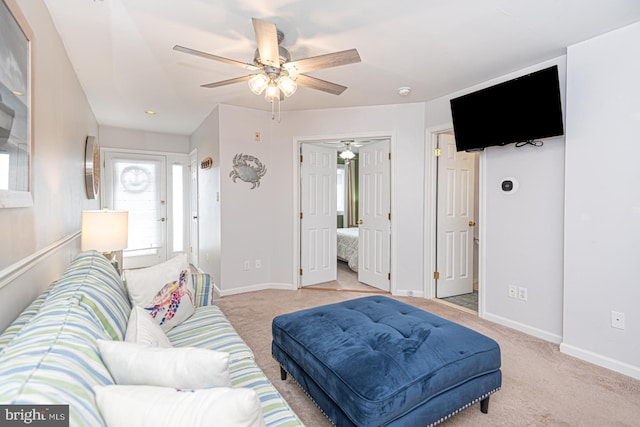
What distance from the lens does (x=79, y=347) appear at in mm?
811

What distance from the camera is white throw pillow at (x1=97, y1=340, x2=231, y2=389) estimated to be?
831 mm

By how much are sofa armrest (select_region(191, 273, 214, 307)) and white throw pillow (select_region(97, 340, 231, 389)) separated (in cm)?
137

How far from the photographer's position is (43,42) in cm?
187

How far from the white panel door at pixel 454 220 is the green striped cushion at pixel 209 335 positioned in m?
2.79

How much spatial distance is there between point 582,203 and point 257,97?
3.31m

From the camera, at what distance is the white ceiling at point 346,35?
6.39 feet

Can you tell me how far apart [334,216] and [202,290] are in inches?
105

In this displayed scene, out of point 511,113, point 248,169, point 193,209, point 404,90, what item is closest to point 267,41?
point 404,90

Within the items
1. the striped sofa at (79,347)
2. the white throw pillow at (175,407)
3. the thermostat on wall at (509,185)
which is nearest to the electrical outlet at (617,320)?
the thermostat on wall at (509,185)

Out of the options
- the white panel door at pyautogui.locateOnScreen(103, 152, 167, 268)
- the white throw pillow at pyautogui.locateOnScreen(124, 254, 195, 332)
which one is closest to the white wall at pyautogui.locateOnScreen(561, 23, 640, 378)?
the white throw pillow at pyautogui.locateOnScreen(124, 254, 195, 332)

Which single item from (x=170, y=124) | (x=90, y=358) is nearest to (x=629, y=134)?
(x=90, y=358)

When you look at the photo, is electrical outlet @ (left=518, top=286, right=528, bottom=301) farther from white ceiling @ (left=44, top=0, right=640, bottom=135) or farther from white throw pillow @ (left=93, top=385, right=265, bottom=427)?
white throw pillow @ (left=93, top=385, right=265, bottom=427)

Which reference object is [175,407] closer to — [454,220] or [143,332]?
[143,332]

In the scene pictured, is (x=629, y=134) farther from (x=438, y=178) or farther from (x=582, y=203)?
(x=438, y=178)
